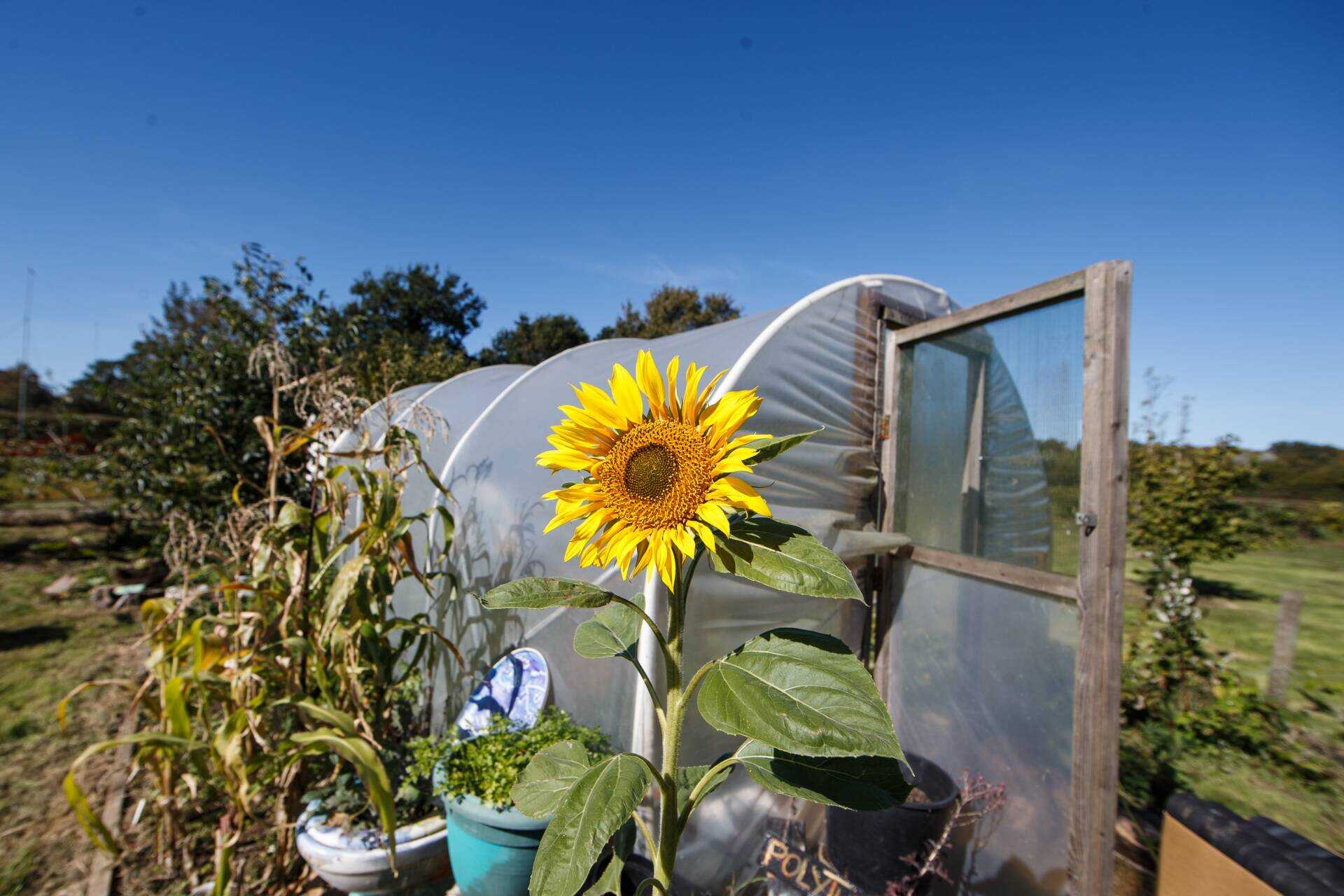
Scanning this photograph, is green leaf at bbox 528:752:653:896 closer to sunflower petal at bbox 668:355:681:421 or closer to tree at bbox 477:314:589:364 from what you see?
sunflower petal at bbox 668:355:681:421

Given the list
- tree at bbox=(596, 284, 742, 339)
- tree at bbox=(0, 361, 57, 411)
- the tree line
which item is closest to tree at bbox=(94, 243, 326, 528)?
the tree line

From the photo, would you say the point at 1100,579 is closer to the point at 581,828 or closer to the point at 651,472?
the point at 651,472

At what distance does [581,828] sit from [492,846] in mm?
1709

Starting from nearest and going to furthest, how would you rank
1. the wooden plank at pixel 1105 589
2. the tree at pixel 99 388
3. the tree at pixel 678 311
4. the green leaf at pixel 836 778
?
the green leaf at pixel 836 778 → the wooden plank at pixel 1105 589 → the tree at pixel 99 388 → the tree at pixel 678 311

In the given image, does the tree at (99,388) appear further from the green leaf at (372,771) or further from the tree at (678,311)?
the tree at (678,311)

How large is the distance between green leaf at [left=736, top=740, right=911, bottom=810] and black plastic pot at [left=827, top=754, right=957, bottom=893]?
1.41 m

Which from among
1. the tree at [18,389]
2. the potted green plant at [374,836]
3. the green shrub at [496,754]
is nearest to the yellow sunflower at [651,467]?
the green shrub at [496,754]

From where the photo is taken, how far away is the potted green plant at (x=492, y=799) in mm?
2113

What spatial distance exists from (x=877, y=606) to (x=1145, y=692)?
2400 millimetres

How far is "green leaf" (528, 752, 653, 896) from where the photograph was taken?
753 mm

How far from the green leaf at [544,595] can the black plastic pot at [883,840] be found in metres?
→ 1.71

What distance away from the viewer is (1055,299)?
83.4 inches

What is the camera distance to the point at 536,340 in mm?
A: 25953

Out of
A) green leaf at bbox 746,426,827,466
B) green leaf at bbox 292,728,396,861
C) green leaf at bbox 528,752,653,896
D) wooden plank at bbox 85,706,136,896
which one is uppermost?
green leaf at bbox 746,426,827,466
